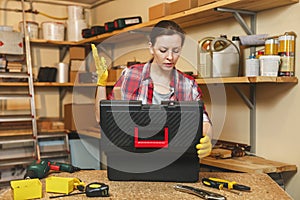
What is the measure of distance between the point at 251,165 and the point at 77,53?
98.4 inches

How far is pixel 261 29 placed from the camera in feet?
7.16

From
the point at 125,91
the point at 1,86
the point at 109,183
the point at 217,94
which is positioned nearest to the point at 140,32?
the point at 217,94

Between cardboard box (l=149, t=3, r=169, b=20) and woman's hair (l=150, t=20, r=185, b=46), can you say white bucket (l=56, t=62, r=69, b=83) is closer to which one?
cardboard box (l=149, t=3, r=169, b=20)

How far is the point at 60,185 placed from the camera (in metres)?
1.24

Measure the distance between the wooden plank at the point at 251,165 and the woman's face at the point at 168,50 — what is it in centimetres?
67

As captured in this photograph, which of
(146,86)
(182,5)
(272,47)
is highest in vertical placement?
(182,5)

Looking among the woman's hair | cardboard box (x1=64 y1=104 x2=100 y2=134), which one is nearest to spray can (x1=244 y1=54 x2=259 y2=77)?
the woman's hair

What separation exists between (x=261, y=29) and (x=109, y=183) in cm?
139

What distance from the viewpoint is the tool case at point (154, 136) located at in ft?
4.15

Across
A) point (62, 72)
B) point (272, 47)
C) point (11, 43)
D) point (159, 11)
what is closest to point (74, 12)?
point (62, 72)

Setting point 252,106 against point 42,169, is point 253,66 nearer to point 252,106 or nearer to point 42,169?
point 252,106

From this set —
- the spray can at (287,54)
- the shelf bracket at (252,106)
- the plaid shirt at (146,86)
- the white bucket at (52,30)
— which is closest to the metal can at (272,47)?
the spray can at (287,54)

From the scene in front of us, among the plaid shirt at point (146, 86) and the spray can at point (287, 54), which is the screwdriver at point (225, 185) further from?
the spray can at point (287, 54)

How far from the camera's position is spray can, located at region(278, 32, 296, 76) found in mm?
1911
